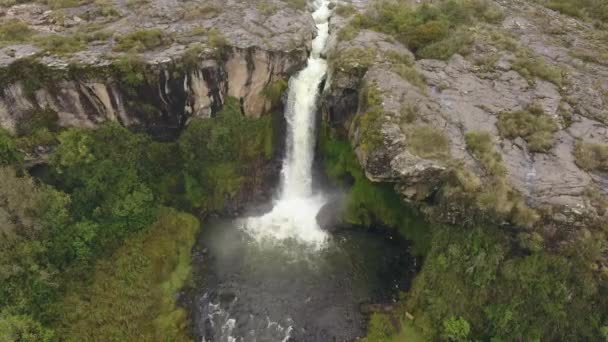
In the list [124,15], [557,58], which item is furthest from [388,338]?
[124,15]

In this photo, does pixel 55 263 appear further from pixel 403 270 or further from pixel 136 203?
pixel 403 270

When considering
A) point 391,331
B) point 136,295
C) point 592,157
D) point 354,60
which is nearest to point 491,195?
point 592,157

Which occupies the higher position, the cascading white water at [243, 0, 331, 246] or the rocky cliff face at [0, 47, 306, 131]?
the rocky cliff face at [0, 47, 306, 131]

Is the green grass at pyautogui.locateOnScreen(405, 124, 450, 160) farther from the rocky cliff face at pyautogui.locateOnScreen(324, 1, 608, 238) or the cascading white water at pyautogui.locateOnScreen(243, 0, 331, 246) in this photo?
the cascading white water at pyautogui.locateOnScreen(243, 0, 331, 246)

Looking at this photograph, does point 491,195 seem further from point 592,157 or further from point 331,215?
point 331,215

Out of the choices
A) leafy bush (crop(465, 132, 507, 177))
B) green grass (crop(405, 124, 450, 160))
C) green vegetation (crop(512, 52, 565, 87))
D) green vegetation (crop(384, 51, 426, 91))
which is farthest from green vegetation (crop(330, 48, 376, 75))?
green vegetation (crop(512, 52, 565, 87))

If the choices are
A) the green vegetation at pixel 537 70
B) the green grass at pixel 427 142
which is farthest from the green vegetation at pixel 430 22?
the green grass at pixel 427 142

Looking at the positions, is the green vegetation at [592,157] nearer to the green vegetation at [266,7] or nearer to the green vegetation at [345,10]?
the green vegetation at [345,10]
